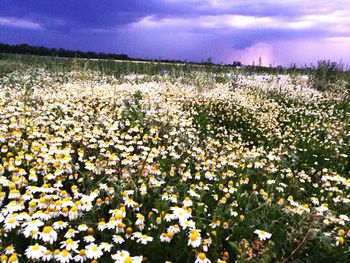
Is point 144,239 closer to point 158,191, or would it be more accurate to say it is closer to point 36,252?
point 36,252

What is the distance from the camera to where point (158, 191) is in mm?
3816

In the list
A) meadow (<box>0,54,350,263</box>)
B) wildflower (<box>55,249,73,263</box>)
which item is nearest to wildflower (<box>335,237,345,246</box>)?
meadow (<box>0,54,350,263</box>)

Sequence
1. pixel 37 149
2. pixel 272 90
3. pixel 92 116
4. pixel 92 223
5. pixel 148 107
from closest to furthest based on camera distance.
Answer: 1. pixel 92 223
2. pixel 37 149
3. pixel 92 116
4. pixel 148 107
5. pixel 272 90

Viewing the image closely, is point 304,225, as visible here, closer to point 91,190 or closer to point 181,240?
point 181,240

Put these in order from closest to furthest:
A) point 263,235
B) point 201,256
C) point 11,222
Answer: point 201,256 < point 11,222 < point 263,235

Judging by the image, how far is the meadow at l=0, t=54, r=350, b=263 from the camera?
9.68 ft

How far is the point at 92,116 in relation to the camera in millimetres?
6457

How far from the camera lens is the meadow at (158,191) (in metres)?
2.95

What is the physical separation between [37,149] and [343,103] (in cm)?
1155

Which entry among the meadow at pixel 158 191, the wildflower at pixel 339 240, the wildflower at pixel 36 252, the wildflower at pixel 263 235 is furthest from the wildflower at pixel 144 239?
the wildflower at pixel 339 240

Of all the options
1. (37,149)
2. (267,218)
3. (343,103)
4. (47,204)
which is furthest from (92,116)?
(343,103)

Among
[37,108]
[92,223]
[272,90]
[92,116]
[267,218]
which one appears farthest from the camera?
[272,90]

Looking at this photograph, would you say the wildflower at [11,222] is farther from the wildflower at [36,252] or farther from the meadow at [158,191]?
the wildflower at [36,252]

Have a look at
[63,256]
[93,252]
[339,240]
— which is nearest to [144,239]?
[93,252]
